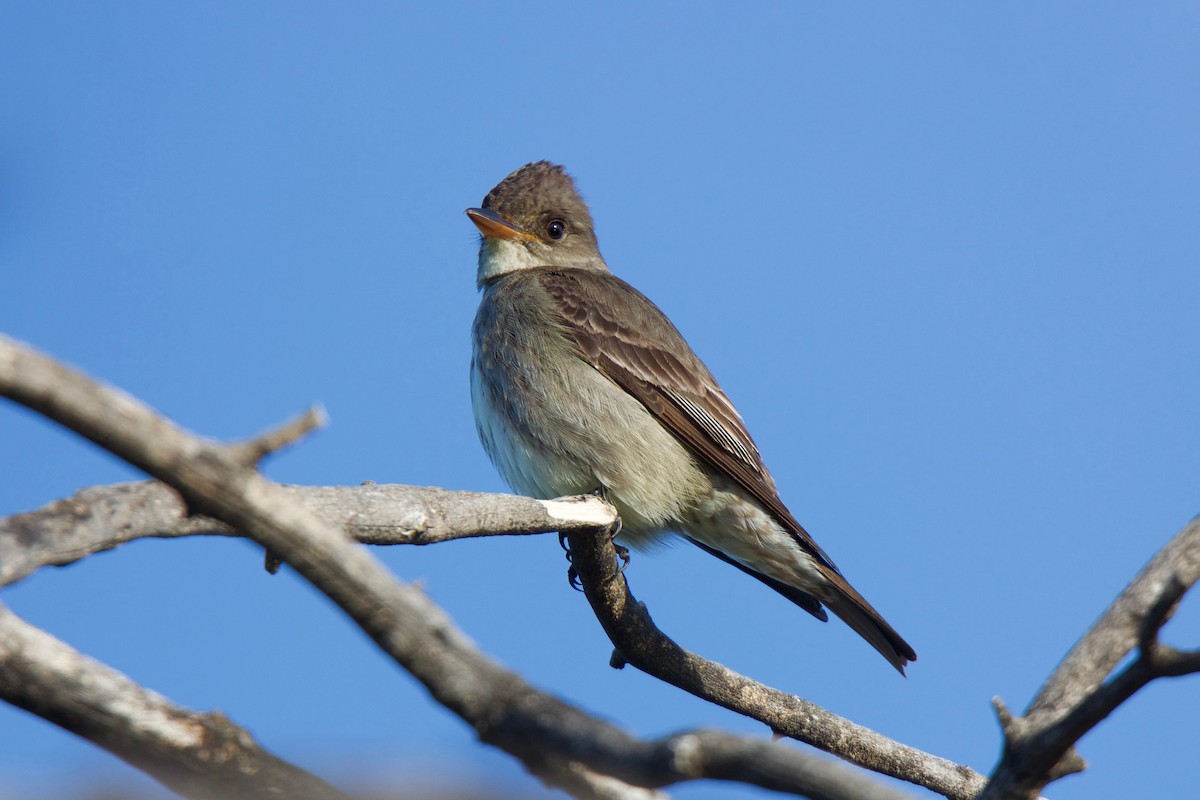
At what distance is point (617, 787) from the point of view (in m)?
2.73

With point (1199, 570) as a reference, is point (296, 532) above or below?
below

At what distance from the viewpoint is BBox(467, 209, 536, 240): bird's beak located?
355 inches

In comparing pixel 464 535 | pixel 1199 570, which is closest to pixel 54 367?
pixel 464 535

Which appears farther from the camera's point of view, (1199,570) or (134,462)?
(1199,570)

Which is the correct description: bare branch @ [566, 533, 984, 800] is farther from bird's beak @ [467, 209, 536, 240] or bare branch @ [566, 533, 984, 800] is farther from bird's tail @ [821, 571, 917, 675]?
bird's beak @ [467, 209, 536, 240]

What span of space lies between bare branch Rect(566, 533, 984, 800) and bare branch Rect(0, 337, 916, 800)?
3.48 m

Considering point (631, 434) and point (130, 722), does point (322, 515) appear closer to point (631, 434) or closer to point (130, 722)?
point (130, 722)

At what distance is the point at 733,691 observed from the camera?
19.7ft

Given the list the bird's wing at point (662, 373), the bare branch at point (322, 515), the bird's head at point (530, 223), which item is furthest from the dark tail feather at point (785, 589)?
the bird's head at point (530, 223)

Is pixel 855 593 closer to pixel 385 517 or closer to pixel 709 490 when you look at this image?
pixel 709 490

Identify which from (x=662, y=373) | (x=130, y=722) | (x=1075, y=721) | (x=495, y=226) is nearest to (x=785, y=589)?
(x=662, y=373)

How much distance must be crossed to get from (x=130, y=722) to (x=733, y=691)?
380cm

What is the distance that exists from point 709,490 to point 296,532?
5.49m

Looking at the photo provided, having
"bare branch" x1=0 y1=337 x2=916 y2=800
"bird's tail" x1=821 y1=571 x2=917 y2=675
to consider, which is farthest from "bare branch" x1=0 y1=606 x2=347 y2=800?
"bird's tail" x1=821 y1=571 x2=917 y2=675
